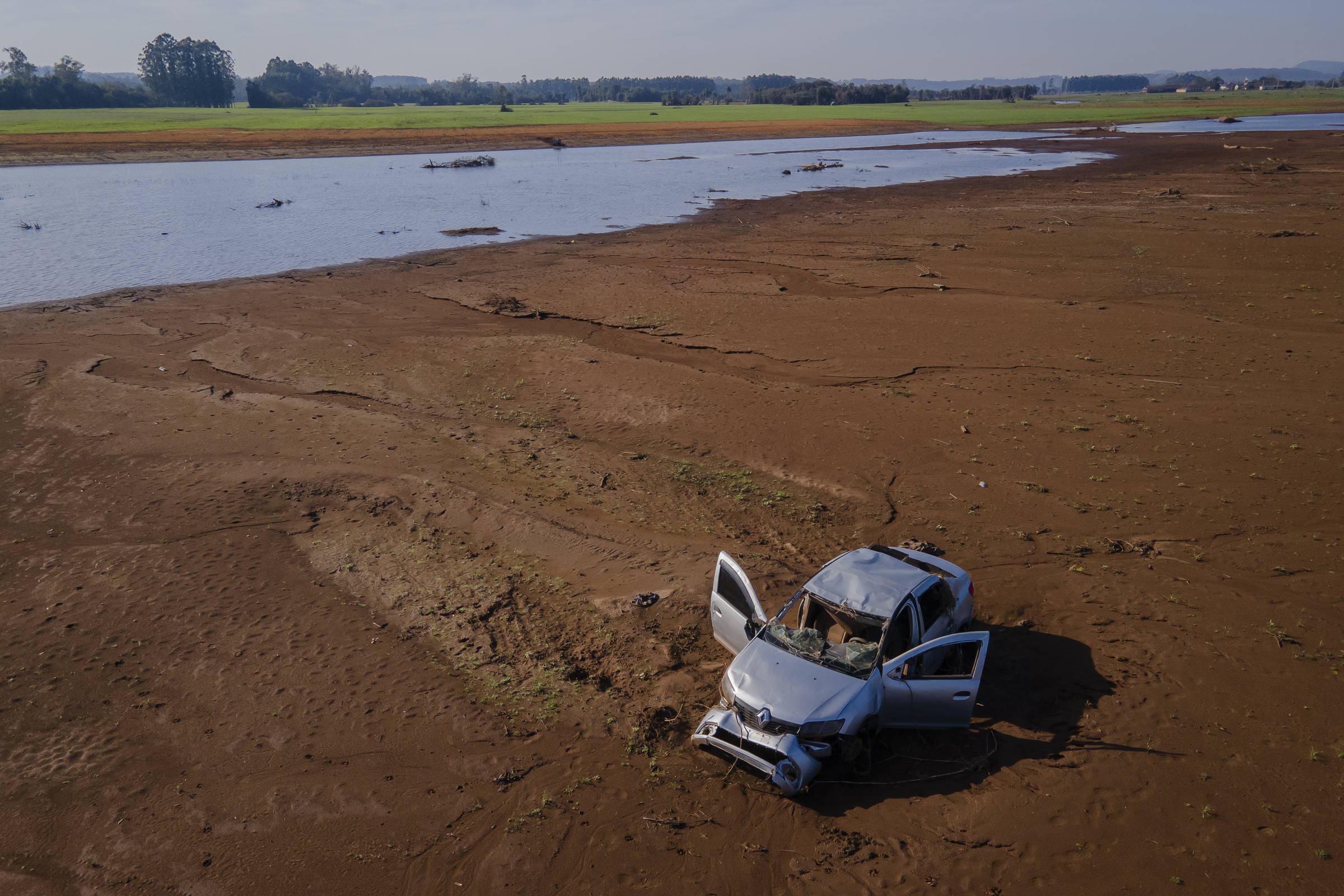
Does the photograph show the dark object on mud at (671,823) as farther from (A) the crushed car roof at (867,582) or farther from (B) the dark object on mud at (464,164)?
(B) the dark object on mud at (464,164)

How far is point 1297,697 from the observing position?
778 centimetres

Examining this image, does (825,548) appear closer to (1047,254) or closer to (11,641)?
(11,641)

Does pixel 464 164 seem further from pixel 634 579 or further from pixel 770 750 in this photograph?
pixel 770 750

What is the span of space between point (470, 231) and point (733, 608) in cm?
3189

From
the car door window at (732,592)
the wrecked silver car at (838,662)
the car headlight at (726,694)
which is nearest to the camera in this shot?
the wrecked silver car at (838,662)

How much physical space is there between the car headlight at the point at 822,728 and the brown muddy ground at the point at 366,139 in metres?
82.6

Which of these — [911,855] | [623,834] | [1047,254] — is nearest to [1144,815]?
[911,855]

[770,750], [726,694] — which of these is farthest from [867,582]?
[770,750]

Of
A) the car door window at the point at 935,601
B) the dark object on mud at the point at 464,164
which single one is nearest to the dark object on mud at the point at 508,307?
the car door window at the point at 935,601

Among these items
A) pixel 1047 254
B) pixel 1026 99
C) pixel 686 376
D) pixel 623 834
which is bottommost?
pixel 623 834

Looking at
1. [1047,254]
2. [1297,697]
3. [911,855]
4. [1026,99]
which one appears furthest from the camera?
[1026,99]

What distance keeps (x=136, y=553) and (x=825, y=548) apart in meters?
10.2

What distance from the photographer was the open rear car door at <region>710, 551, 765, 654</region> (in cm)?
812

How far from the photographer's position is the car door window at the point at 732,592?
27.3ft
